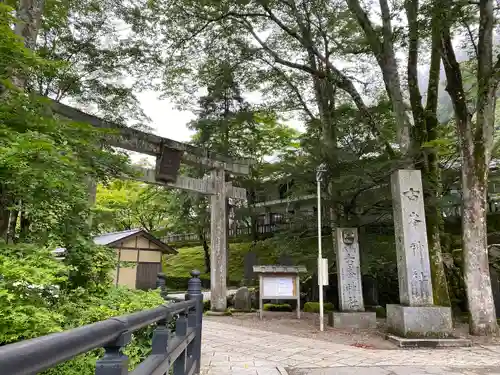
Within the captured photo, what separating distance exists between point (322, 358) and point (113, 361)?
497cm

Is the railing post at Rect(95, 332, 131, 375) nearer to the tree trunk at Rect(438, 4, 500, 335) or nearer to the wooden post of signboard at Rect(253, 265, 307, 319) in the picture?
the tree trunk at Rect(438, 4, 500, 335)

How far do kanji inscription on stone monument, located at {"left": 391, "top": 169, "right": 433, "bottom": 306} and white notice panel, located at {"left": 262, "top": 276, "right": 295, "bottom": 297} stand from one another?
3308mm

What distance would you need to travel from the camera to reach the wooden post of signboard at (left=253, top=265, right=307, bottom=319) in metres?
9.58

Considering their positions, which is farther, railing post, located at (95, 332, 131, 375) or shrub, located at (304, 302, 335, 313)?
shrub, located at (304, 302, 335, 313)

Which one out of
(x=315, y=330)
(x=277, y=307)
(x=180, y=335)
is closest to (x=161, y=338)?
(x=180, y=335)

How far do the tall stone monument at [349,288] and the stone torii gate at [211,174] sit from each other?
363 centimetres

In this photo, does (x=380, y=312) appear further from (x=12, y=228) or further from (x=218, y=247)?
(x=12, y=228)

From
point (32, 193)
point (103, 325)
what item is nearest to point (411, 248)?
point (32, 193)

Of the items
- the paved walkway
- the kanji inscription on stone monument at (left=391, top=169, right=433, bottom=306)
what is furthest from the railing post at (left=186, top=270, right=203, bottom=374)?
the kanji inscription on stone monument at (left=391, top=169, right=433, bottom=306)

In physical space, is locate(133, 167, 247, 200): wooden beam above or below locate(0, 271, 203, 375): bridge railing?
above

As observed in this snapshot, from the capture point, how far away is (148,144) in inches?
355

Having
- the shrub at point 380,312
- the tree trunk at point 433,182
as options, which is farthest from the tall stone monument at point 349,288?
the shrub at point 380,312

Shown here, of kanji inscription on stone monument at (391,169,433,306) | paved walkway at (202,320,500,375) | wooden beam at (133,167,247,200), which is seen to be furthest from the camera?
wooden beam at (133,167,247,200)

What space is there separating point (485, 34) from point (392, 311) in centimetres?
651
